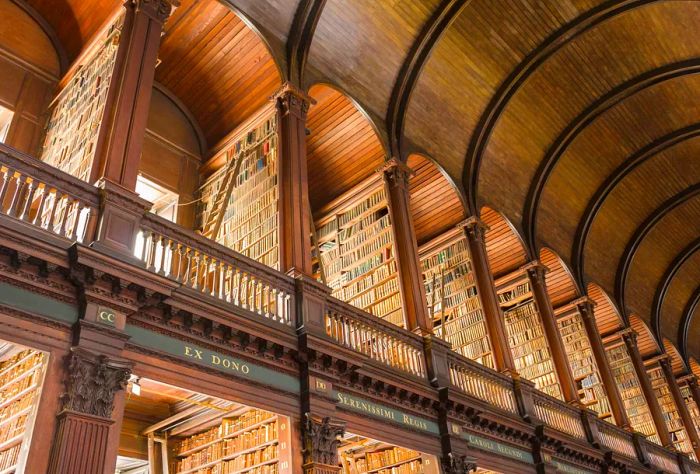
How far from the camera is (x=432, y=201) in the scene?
12812 mm

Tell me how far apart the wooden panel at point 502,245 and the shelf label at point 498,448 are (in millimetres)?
4844

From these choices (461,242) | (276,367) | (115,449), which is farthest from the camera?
(461,242)

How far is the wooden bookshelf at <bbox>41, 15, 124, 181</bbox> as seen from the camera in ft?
23.5

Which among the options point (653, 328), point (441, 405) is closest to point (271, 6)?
point (441, 405)

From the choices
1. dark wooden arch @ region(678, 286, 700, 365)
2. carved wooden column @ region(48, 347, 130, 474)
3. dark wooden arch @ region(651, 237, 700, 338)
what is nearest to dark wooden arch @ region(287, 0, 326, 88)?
carved wooden column @ region(48, 347, 130, 474)

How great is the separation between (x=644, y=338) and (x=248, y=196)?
47.4ft

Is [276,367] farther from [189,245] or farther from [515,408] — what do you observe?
[515,408]

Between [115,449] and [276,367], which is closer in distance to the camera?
[115,449]

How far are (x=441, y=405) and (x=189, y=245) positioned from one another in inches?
167

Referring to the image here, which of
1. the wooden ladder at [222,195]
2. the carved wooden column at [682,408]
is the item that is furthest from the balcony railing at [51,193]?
the carved wooden column at [682,408]

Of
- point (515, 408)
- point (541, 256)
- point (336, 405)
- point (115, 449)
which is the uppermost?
point (541, 256)

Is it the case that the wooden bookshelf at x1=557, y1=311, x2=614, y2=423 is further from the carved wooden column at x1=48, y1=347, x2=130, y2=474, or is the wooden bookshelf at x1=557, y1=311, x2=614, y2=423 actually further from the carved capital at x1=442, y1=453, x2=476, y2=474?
the carved wooden column at x1=48, y1=347, x2=130, y2=474

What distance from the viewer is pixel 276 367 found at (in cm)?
677

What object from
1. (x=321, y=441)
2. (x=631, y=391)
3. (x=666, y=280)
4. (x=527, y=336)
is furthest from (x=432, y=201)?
(x=666, y=280)
